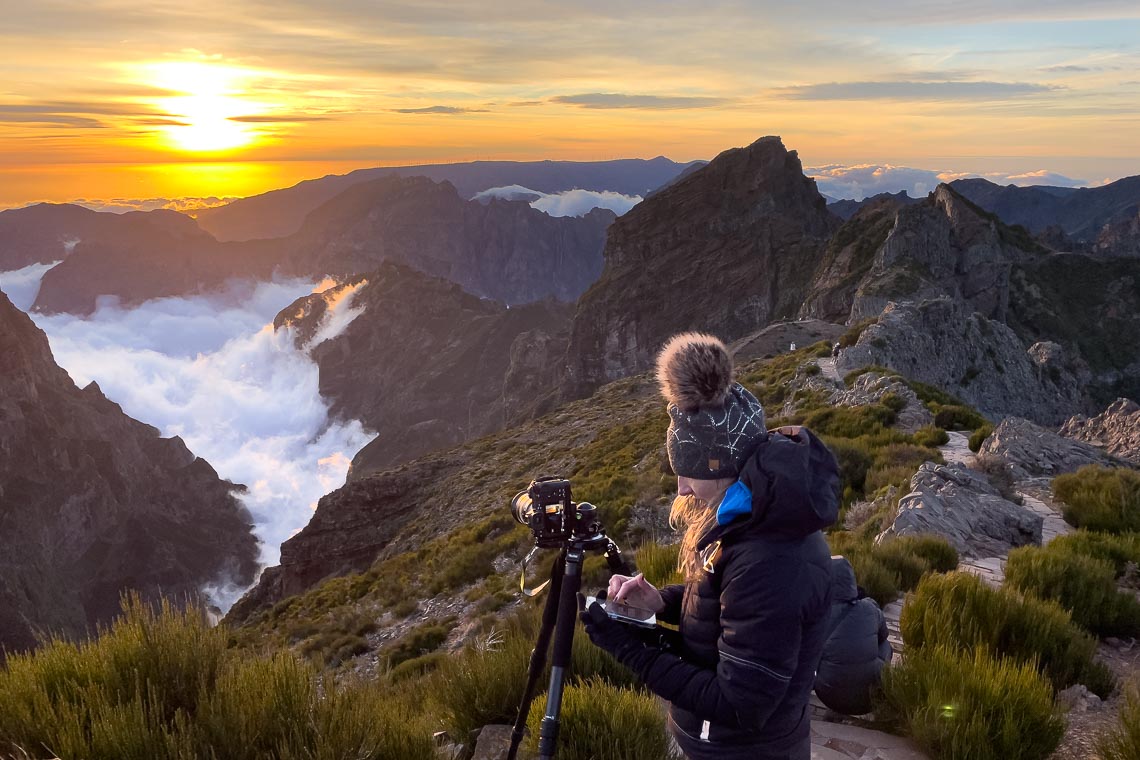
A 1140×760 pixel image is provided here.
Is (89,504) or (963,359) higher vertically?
(963,359)

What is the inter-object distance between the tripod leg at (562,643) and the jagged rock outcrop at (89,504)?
133893mm

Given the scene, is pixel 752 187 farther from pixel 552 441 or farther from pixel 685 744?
pixel 685 744

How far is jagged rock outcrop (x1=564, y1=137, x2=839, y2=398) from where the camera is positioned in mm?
121375

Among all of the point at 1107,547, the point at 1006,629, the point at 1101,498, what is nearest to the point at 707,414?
the point at 1006,629

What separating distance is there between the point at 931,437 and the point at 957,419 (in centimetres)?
314

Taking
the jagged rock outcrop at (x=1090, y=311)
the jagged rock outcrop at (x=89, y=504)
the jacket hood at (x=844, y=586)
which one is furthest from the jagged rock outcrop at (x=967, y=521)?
the jagged rock outcrop at (x=89, y=504)

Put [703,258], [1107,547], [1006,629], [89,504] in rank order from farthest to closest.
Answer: [89,504]
[703,258]
[1107,547]
[1006,629]

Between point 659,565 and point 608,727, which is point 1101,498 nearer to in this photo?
point 659,565

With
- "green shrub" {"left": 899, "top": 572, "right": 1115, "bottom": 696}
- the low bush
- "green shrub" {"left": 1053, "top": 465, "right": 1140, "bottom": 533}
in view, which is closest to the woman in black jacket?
"green shrub" {"left": 899, "top": 572, "right": 1115, "bottom": 696}

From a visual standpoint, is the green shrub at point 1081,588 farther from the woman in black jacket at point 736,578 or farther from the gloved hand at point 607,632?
the gloved hand at point 607,632

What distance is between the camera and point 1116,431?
20.2 metres

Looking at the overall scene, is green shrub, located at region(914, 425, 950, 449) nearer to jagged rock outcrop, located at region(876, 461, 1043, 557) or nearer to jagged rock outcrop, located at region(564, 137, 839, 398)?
jagged rock outcrop, located at region(876, 461, 1043, 557)

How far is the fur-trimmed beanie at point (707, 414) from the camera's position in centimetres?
295

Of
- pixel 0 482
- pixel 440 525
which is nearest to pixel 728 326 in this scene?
pixel 440 525
